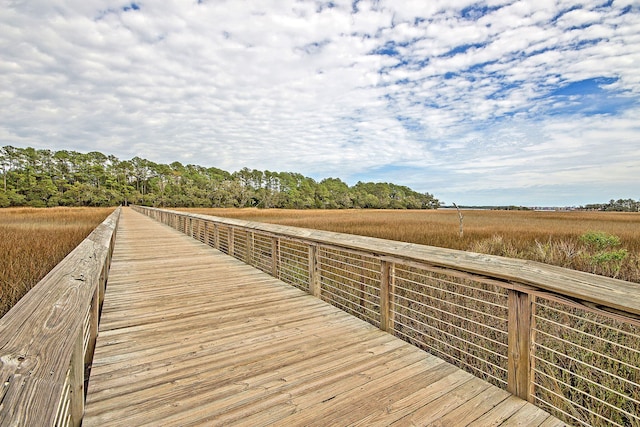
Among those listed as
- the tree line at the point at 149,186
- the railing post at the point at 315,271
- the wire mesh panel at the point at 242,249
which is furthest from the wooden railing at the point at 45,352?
the tree line at the point at 149,186

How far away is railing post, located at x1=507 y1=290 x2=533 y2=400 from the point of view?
1789mm

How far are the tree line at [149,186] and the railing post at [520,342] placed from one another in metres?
59.7

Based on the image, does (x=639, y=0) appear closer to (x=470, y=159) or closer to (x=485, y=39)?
(x=485, y=39)

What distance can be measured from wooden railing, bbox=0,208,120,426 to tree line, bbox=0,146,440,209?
191 feet

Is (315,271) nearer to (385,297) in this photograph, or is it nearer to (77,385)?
(385,297)

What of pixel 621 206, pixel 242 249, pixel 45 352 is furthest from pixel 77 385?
pixel 621 206

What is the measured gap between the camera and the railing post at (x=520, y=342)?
1.79m

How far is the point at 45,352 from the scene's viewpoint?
87 cm

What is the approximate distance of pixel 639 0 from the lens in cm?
589

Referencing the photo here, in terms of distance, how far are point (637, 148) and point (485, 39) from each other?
10822 millimetres

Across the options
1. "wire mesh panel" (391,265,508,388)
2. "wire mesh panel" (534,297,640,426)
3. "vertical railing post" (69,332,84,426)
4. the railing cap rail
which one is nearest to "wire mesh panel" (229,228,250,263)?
"wire mesh panel" (391,265,508,388)

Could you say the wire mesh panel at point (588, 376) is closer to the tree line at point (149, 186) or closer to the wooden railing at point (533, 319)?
the wooden railing at point (533, 319)

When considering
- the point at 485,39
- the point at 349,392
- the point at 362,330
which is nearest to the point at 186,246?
the point at 362,330

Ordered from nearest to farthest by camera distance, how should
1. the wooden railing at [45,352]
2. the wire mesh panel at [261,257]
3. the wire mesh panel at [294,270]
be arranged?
the wooden railing at [45,352]
the wire mesh panel at [294,270]
the wire mesh panel at [261,257]
